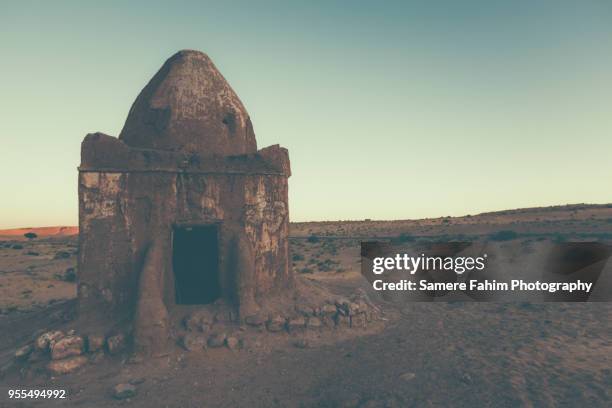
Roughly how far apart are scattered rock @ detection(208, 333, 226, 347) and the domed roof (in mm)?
3512

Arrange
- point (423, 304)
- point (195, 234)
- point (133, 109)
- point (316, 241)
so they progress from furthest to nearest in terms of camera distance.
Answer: point (316, 241)
point (423, 304)
point (195, 234)
point (133, 109)

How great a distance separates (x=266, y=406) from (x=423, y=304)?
7199 millimetres

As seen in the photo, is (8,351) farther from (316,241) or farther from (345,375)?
(316,241)

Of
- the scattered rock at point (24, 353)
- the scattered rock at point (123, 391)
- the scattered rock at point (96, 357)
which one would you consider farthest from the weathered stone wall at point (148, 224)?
the scattered rock at point (123, 391)

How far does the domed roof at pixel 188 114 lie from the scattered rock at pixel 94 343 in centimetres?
384

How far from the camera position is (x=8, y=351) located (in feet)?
27.0

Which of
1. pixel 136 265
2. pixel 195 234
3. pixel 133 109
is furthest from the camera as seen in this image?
pixel 195 234

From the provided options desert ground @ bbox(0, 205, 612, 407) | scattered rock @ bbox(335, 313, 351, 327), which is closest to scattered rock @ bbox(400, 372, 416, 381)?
desert ground @ bbox(0, 205, 612, 407)

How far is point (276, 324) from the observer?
846 centimetres

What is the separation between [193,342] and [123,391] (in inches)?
61.3

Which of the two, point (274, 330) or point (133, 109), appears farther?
point (133, 109)

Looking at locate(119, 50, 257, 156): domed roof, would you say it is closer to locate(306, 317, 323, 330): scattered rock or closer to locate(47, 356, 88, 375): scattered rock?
locate(306, 317, 323, 330): scattered rock

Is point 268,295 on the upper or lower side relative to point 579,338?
upper

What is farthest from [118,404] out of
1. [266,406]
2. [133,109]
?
[133,109]
